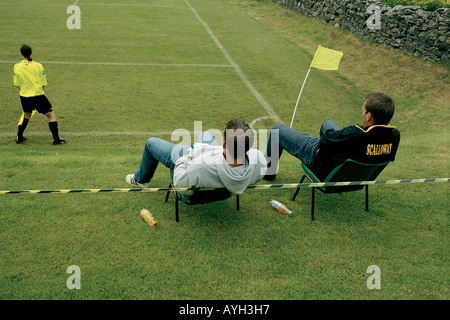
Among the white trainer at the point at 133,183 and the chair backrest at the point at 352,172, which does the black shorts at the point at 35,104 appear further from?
the chair backrest at the point at 352,172

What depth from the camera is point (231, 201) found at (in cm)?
435

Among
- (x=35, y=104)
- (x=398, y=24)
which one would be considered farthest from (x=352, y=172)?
(x=398, y=24)

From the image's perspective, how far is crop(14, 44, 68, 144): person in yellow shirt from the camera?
20.9ft

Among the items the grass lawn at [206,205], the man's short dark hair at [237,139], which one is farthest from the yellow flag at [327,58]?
the man's short dark hair at [237,139]

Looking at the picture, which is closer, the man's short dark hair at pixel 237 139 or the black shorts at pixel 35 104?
the man's short dark hair at pixel 237 139

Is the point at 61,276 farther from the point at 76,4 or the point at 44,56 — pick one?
the point at 76,4

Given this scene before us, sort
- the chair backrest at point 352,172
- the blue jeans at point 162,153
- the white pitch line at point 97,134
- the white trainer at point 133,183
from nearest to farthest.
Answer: the chair backrest at point 352,172 → the blue jeans at point 162,153 → the white trainer at point 133,183 → the white pitch line at point 97,134

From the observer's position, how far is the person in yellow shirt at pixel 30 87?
20.9ft

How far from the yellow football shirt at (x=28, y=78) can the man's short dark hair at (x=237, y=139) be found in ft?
15.0

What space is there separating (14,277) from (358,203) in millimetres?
3531

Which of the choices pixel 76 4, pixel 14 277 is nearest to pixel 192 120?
pixel 14 277

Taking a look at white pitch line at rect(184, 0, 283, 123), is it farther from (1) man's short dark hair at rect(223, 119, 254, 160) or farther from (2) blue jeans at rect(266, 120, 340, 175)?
(1) man's short dark hair at rect(223, 119, 254, 160)

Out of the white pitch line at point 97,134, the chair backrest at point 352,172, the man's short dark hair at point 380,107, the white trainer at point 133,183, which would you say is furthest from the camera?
the white pitch line at point 97,134

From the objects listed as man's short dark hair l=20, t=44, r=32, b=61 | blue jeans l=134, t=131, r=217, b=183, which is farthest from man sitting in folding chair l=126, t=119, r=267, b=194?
man's short dark hair l=20, t=44, r=32, b=61
